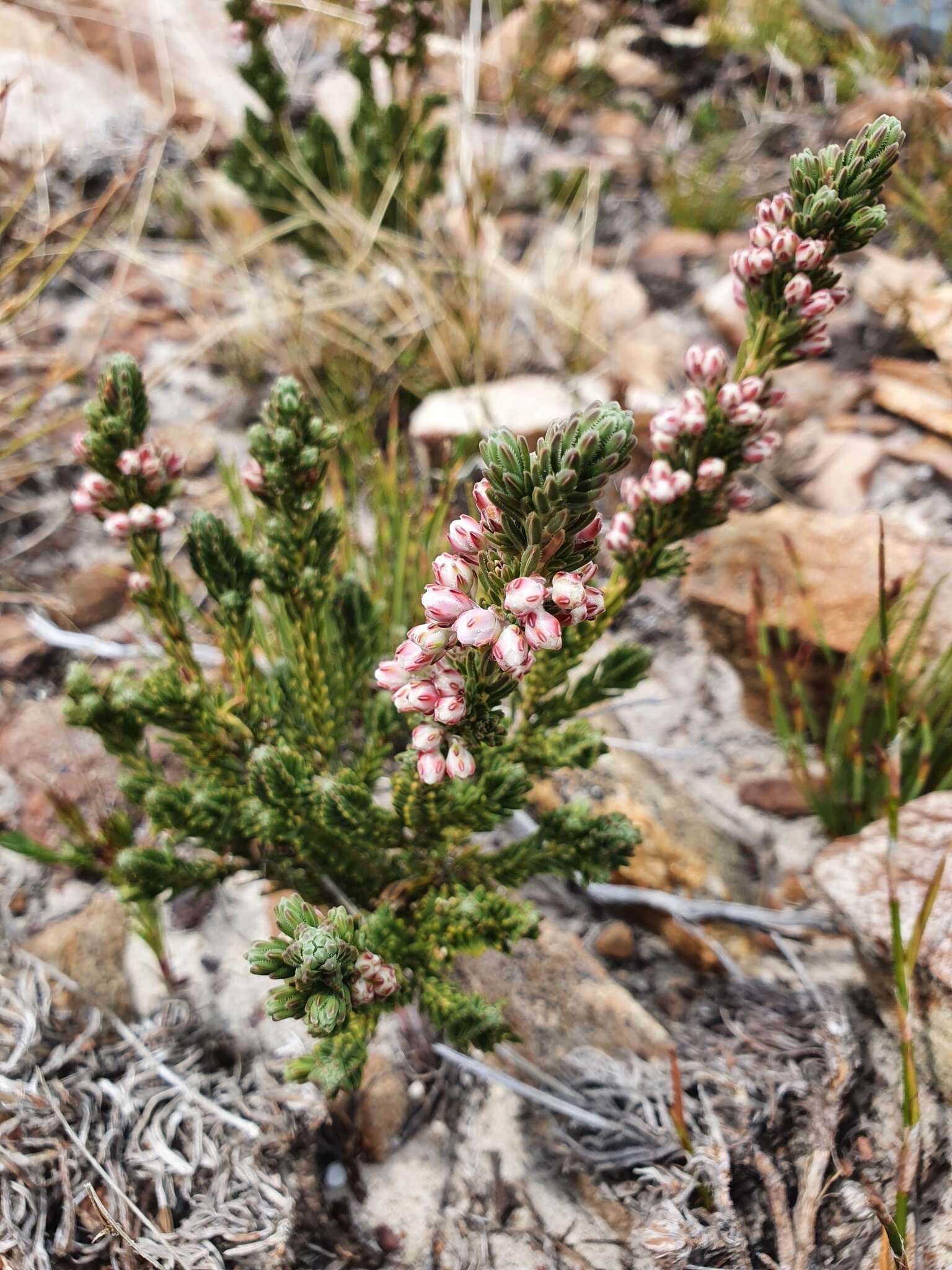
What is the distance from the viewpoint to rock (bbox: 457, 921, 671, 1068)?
1.74 metres

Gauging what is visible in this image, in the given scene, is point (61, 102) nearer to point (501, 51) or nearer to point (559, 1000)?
point (501, 51)

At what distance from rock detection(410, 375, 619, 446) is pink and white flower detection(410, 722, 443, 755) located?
187cm

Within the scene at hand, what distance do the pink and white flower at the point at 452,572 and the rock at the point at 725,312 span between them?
2.80 metres

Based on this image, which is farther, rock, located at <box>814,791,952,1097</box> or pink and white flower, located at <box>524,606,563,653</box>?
rock, located at <box>814,791,952,1097</box>

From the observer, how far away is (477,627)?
938mm

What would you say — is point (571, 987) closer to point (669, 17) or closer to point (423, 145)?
point (423, 145)

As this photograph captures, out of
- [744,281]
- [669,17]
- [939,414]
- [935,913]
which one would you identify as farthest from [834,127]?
[935,913]

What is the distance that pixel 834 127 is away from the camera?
13.5 ft

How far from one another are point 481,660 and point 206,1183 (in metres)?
1.20

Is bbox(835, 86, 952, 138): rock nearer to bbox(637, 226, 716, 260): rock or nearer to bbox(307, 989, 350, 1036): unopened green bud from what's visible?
bbox(637, 226, 716, 260): rock

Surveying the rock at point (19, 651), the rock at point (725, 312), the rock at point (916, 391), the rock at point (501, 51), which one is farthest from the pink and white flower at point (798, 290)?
the rock at point (501, 51)

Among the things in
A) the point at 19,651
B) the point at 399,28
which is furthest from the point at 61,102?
the point at 19,651

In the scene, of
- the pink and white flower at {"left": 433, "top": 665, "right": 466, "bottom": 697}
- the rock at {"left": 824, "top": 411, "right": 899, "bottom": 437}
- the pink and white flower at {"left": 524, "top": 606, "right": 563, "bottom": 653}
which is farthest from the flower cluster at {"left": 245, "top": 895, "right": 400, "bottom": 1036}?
the rock at {"left": 824, "top": 411, "right": 899, "bottom": 437}

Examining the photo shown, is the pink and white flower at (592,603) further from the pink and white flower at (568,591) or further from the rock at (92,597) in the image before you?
the rock at (92,597)
